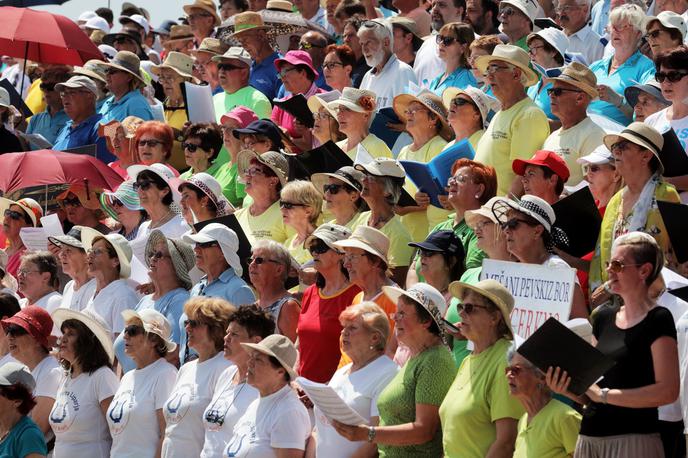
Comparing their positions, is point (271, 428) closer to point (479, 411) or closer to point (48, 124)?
point (479, 411)

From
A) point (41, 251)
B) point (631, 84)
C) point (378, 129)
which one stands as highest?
point (631, 84)

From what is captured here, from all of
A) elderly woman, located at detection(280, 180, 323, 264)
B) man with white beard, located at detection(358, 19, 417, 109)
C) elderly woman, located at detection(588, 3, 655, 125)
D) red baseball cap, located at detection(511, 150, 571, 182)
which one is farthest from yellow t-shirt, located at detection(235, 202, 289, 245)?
elderly woman, located at detection(588, 3, 655, 125)

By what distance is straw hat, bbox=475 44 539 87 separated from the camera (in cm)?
1069

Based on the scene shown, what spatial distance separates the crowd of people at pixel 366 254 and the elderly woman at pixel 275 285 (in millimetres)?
16

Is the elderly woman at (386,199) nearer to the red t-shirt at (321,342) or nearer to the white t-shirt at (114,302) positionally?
the red t-shirt at (321,342)

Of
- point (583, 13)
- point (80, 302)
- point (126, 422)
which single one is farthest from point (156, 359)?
point (583, 13)

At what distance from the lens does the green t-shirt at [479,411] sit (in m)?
7.26

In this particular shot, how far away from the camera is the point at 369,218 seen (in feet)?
33.1

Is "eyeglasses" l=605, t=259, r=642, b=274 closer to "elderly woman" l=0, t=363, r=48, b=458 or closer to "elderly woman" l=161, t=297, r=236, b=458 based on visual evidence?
"elderly woman" l=161, t=297, r=236, b=458

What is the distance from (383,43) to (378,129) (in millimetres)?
1429

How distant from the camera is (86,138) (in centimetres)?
1438

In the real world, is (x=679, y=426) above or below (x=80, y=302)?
above

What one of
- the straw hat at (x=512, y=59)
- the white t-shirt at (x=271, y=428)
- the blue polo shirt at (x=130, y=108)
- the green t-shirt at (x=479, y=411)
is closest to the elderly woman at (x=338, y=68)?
Result: the blue polo shirt at (x=130, y=108)

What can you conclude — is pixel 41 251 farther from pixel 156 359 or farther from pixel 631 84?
pixel 631 84
